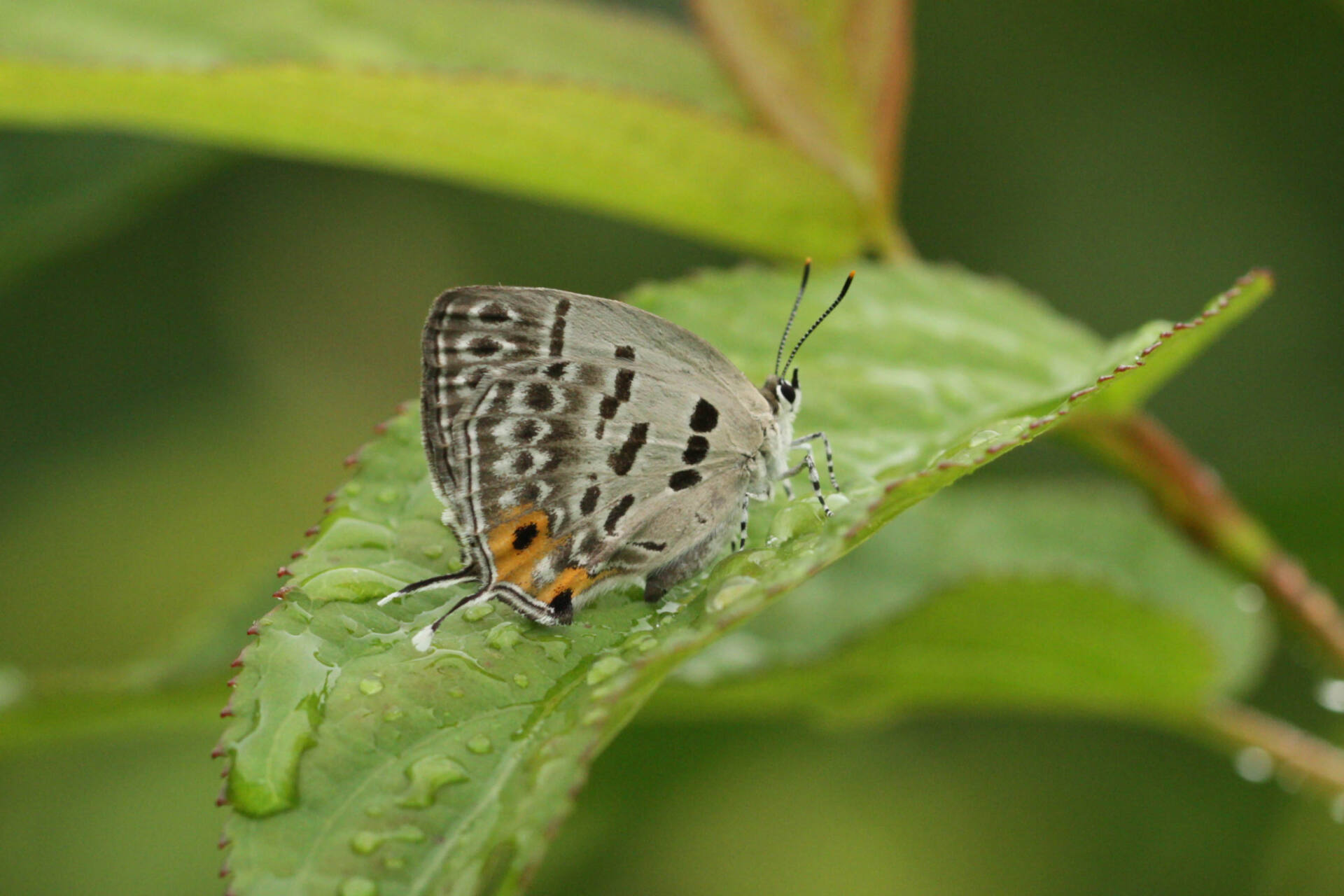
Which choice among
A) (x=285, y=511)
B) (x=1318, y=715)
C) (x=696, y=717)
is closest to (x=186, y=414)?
(x=285, y=511)

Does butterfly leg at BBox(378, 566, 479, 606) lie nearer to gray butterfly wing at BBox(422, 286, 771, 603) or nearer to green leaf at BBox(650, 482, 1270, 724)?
gray butterfly wing at BBox(422, 286, 771, 603)

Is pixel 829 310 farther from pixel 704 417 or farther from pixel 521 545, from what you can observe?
pixel 521 545

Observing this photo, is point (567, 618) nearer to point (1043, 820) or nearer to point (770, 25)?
point (770, 25)

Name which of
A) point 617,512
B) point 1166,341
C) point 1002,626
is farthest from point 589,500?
point 1166,341

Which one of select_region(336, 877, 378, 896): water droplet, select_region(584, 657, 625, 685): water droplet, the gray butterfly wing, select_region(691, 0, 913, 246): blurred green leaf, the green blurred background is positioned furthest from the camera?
the green blurred background

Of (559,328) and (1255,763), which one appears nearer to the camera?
(559,328)

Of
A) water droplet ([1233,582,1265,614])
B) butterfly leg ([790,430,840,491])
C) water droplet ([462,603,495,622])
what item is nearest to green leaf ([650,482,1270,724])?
water droplet ([1233,582,1265,614])

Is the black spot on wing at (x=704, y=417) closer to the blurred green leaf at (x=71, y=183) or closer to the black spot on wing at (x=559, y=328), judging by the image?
the black spot on wing at (x=559, y=328)
